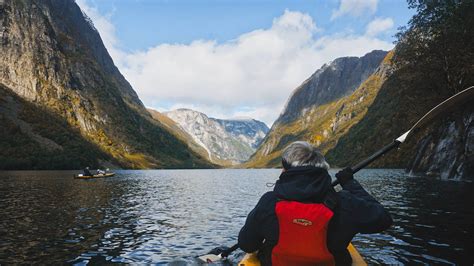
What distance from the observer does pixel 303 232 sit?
6.45 metres

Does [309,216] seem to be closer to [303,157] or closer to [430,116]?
[303,157]

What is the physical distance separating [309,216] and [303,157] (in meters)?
1.14

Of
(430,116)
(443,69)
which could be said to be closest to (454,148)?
(443,69)

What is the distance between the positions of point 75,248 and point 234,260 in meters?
7.55

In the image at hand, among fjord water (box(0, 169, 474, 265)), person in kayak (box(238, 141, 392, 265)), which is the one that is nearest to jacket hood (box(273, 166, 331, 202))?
person in kayak (box(238, 141, 392, 265))

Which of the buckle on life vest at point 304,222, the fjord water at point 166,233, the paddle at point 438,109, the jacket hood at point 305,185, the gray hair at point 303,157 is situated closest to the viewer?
the buckle on life vest at point 304,222

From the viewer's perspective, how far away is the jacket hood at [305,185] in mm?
6504

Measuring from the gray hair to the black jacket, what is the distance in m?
0.22

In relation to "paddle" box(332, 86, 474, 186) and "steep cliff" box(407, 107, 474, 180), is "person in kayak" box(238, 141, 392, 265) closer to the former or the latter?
"paddle" box(332, 86, 474, 186)

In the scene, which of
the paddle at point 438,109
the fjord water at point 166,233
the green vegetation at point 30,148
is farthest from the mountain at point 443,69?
the green vegetation at point 30,148

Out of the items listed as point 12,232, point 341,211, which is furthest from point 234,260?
point 12,232

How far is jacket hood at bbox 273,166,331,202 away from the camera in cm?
650

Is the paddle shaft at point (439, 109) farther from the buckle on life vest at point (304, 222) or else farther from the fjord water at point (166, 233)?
the fjord water at point (166, 233)

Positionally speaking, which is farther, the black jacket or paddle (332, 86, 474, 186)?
paddle (332, 86, 474, 186)
